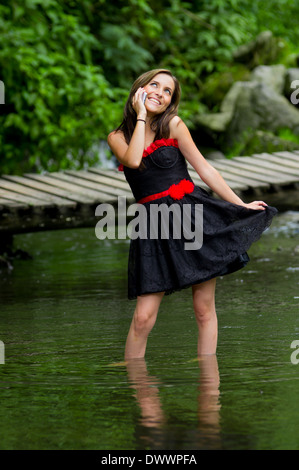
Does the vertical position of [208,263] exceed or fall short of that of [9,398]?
it exceeds it

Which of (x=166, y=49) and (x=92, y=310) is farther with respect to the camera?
(x=166, y=49)

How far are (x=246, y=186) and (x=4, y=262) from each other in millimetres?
2805

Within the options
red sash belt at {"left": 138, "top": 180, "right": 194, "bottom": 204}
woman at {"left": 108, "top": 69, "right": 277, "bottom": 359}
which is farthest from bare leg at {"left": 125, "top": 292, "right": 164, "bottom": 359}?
red sash belt at {"left": 138, "top": 180, "right": 194, "bottom": 204}

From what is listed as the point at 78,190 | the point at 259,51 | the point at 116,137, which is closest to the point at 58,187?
the point at 78,190

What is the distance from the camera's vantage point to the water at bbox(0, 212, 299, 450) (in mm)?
3451

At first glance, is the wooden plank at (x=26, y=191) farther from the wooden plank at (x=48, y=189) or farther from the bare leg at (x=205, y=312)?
the bare leg at (x=205, y=312)

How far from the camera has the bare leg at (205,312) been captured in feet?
15.4

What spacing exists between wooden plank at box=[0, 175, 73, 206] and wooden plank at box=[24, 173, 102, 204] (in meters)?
0.09

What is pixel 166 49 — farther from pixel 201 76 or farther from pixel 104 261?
pixel 104 261

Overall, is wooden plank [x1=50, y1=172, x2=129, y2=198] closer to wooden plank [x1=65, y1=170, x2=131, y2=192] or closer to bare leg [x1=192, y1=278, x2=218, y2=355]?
wooden plank [x1=65, y1=170, x2=131, y2=192]

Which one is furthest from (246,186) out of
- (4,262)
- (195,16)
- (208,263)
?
(195,16)

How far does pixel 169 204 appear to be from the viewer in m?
4.62

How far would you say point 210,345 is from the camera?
15.7 ft
